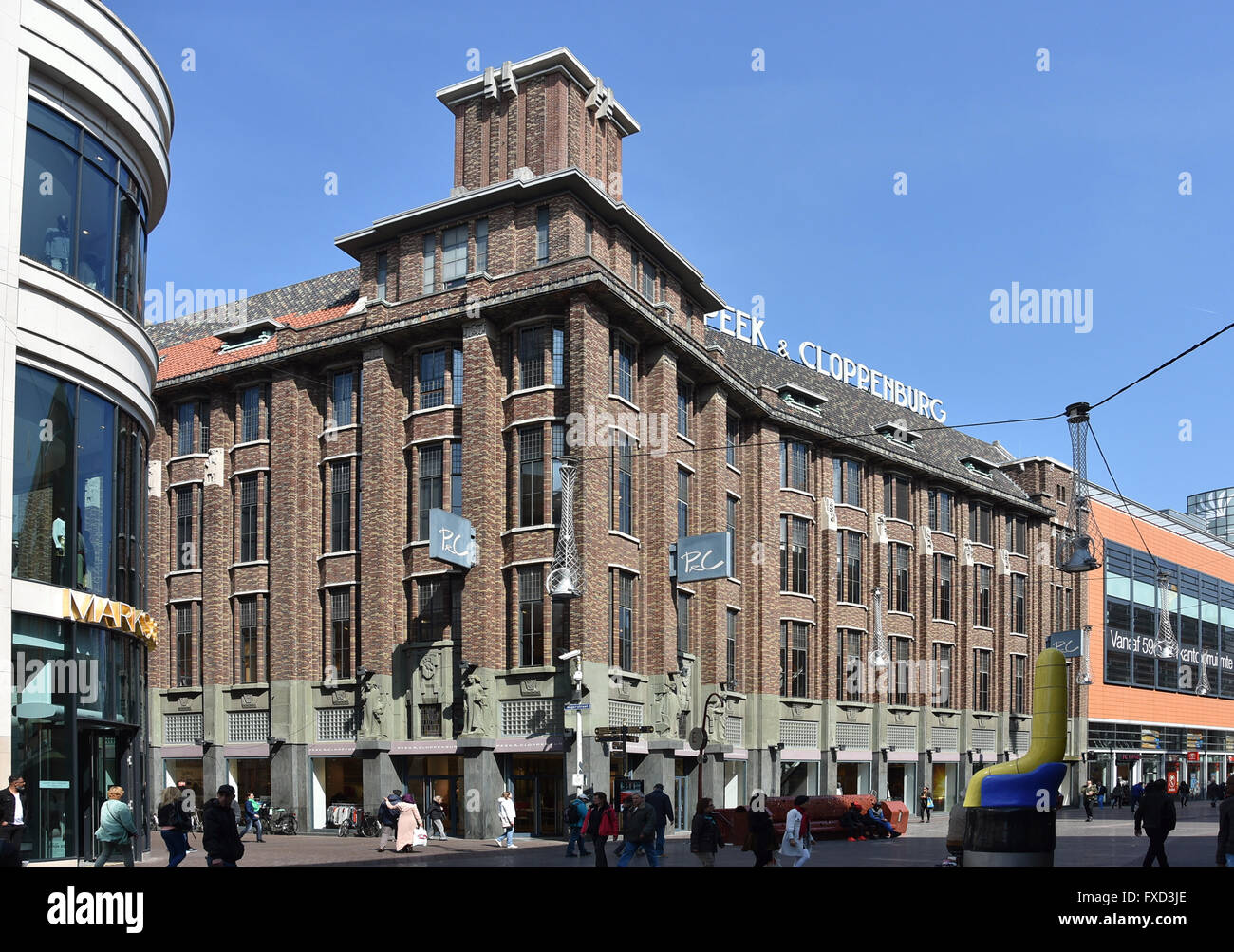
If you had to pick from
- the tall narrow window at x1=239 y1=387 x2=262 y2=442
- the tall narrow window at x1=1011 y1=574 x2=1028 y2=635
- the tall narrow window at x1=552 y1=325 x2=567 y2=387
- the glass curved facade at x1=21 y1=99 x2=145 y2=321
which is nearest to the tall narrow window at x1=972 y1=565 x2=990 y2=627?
the tall narrow window at x1=1011 y1=574 x2=1028 y2=635

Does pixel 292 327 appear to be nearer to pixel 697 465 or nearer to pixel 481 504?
pixel 481 504

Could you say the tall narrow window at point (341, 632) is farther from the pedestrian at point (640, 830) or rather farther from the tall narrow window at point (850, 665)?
the pedestrian at point (640, 830)

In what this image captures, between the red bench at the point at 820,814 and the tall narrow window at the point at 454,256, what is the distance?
753 inches

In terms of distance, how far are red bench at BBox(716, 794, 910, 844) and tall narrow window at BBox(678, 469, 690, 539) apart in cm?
991

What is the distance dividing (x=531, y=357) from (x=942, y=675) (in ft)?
97.9

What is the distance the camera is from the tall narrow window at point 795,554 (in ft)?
169

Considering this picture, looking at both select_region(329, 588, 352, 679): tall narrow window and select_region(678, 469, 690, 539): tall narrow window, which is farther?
select_region(678, 469, 690, 539): tall narrow window

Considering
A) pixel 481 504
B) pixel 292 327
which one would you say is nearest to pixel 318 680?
pixel 481 504

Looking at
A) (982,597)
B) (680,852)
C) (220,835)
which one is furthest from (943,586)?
(220,835)

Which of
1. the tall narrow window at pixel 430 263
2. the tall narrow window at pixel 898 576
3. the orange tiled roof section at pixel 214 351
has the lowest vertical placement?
the tall narrow window at pixel 898 576

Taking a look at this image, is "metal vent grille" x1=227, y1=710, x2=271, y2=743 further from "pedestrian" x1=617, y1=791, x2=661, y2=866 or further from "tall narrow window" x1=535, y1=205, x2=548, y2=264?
"pedestrian" x1=617, y1=791, x2=661, y2=866

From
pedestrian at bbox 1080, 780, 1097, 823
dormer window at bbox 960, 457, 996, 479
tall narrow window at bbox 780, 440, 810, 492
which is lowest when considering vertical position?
pedestrian at bbox 1080, 780, 1097, 823

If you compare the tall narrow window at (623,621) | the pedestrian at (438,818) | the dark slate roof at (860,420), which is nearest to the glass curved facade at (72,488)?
the pedestrian at (438,818)

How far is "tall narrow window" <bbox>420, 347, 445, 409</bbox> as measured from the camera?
41.8 metres
